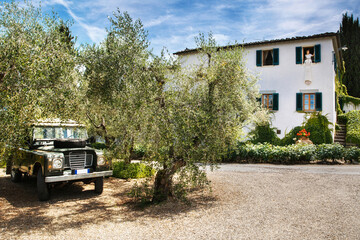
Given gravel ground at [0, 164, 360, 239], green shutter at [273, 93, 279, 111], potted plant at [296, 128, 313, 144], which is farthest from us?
green shutter at [273, 93, 279, 111]

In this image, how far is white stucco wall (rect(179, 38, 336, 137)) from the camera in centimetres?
1908

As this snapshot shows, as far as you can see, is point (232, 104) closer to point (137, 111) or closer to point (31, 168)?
point (137, 111)

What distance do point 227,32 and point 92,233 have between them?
24.2 ft

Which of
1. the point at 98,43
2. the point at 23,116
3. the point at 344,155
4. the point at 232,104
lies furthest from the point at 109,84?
the point at 344,155

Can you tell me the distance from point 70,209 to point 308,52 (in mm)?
18766

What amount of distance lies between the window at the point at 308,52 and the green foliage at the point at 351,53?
1254cm

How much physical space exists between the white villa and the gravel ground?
10.9 meters

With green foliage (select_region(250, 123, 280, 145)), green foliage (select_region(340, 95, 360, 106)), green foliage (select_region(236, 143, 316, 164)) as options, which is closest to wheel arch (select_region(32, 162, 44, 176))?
green foliage (select_region(236, 143, 316, 164))

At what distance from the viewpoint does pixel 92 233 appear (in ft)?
17.1

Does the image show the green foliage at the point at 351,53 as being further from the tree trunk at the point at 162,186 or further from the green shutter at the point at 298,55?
the tree trunk at the point at 162,186

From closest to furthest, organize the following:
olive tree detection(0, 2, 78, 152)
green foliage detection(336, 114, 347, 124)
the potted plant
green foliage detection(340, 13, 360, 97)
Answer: olive tree detection(0, 2, 78, 152) → the potted plant → green foliage detection(336, 114, 347, 124) → green foliage detection(340, 13, 360, 97)

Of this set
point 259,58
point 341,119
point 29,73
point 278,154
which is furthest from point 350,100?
point 29,73

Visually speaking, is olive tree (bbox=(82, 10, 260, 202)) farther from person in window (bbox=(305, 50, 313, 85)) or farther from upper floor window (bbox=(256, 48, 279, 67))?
upper floor window (bbox=(256, 48, 279, 67))

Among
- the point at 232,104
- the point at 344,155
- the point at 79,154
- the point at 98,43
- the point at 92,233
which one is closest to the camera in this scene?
the point at 92,233
